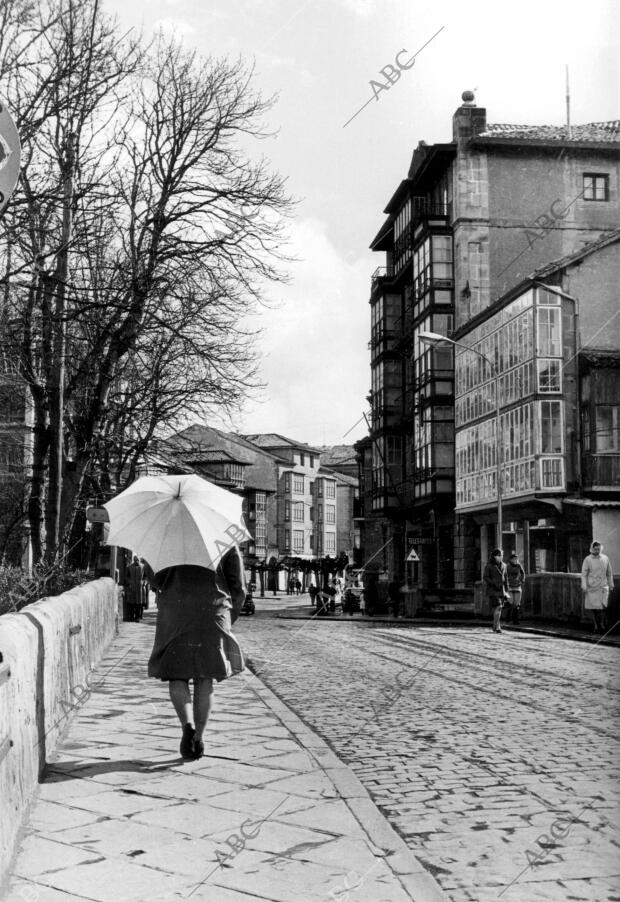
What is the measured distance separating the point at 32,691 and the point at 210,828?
1429mm

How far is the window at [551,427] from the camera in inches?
1414

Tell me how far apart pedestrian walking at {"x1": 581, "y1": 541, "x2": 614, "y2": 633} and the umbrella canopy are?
14163 millimetres

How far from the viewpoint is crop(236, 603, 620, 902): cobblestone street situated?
4828 millimetres

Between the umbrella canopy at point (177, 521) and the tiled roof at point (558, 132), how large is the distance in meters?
40.0

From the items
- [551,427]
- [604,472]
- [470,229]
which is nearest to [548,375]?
[551,427]

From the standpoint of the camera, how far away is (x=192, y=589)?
725cm

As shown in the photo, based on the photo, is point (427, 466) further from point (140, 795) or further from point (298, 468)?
point (298, 468)

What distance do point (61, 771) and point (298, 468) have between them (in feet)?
383

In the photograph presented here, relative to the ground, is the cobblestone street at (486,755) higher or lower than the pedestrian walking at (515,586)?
lower

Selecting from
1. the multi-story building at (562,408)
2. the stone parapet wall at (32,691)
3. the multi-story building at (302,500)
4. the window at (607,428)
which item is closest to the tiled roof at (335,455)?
the multi-story building at (302,500)

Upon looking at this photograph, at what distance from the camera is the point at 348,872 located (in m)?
4.69

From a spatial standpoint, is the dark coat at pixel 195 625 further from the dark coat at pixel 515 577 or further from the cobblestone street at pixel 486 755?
the dark coat at pixel 515 577

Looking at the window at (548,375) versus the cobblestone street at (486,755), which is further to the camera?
the window at (548,375)

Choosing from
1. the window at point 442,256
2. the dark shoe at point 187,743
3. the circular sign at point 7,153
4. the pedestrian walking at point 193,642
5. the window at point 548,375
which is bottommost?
the dark shoe at point 187,743
